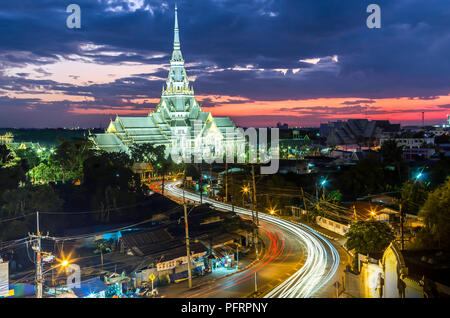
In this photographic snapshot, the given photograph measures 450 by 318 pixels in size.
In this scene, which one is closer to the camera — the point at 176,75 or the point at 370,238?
the point at 370,238

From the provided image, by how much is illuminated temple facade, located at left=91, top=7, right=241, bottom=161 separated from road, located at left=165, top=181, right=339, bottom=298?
93.0 ft

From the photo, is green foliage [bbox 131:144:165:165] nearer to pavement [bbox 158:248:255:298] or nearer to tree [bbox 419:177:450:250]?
pavement [bbox 158:248:255:298]

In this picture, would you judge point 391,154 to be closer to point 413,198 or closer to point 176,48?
point 413,198

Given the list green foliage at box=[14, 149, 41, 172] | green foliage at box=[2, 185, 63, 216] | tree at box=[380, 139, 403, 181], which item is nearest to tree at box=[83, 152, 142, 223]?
green foliage at box=[2, 185, 63, 216]

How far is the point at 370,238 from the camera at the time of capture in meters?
14.1

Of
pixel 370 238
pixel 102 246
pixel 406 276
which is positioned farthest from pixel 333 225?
pixel 102 246

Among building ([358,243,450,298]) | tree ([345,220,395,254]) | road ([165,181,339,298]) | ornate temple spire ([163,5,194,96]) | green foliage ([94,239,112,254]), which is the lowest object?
road ([165,181,339,298])

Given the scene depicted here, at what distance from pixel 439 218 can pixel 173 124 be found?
42.1 m

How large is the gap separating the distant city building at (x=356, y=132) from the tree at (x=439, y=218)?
55.2 metres

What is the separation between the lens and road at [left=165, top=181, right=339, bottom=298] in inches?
475

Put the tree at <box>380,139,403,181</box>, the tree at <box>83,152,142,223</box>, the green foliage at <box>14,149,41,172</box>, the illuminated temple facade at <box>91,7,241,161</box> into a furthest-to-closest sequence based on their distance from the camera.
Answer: the illuminated temple facade at <box>91,7,241,161</box>, the tree at <box>380,139,403,181</box>, the green foliage at <box>14,149,41,172</box>, the tree at <box>83,152,142,223</box>

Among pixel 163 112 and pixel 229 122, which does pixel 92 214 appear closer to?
pixel 163 112
